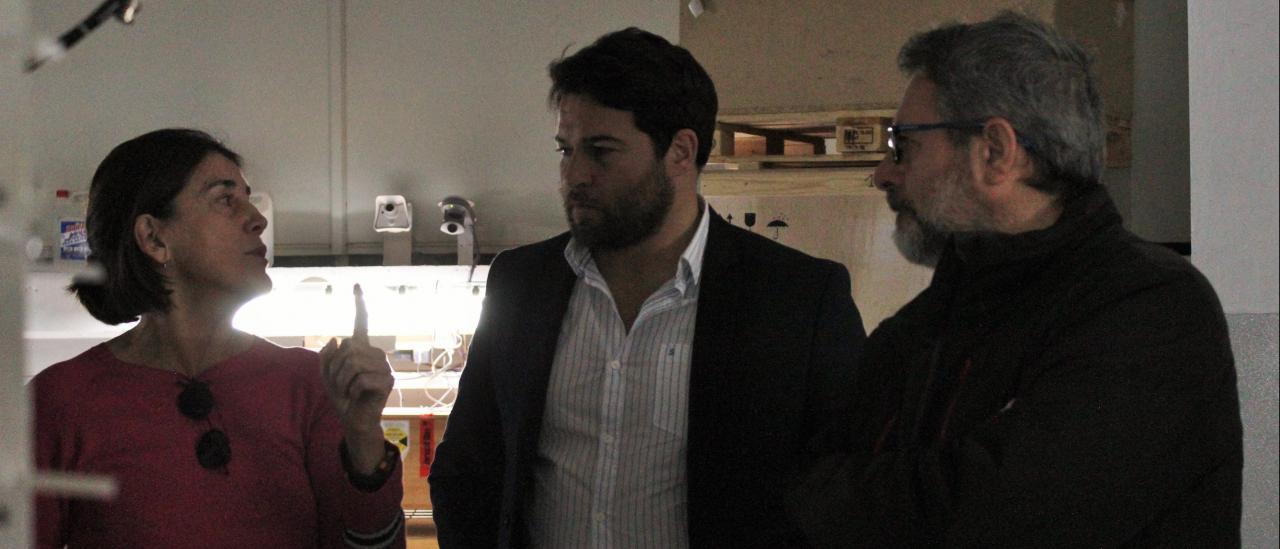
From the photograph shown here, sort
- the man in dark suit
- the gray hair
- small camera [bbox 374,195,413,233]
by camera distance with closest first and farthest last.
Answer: the gray hair → the man in dark suit → small camera [bbox 374,195,413,233]

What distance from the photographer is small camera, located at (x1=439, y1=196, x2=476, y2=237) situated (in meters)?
4.68

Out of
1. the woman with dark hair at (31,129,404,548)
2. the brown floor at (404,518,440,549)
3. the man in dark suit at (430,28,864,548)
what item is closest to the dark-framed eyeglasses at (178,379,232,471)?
the woman with dark hair at (31,129,404,548)

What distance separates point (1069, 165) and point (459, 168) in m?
3.77

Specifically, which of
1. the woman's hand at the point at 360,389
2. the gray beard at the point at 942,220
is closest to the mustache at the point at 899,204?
the gray beard at the point at 942,220

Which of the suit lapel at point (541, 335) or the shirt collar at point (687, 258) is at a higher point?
the shirt collar at point (687, 258)

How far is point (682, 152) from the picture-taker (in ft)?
6.76

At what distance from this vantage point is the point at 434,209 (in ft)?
16.4

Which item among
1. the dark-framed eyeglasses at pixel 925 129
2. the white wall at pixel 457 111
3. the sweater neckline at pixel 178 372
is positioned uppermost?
the white wall at pixel 457 111

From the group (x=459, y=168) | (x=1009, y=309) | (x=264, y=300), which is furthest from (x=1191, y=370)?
(x=459, y=168)

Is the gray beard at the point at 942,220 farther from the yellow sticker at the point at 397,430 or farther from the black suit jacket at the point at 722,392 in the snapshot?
the yellow sticker at the point at 397,430

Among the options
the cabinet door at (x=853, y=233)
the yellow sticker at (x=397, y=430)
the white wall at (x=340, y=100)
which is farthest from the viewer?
the white wall at (x=340, y=100)

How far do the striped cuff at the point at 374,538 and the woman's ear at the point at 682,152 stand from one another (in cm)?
76

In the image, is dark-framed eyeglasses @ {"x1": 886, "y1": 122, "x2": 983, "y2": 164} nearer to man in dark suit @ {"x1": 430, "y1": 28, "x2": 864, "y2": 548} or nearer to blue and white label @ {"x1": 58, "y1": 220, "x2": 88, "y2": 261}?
man in dark suit @ {"x1": 430, "y1": 28, "x2": 864, "y2": 548}

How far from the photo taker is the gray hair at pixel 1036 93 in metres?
1.47
